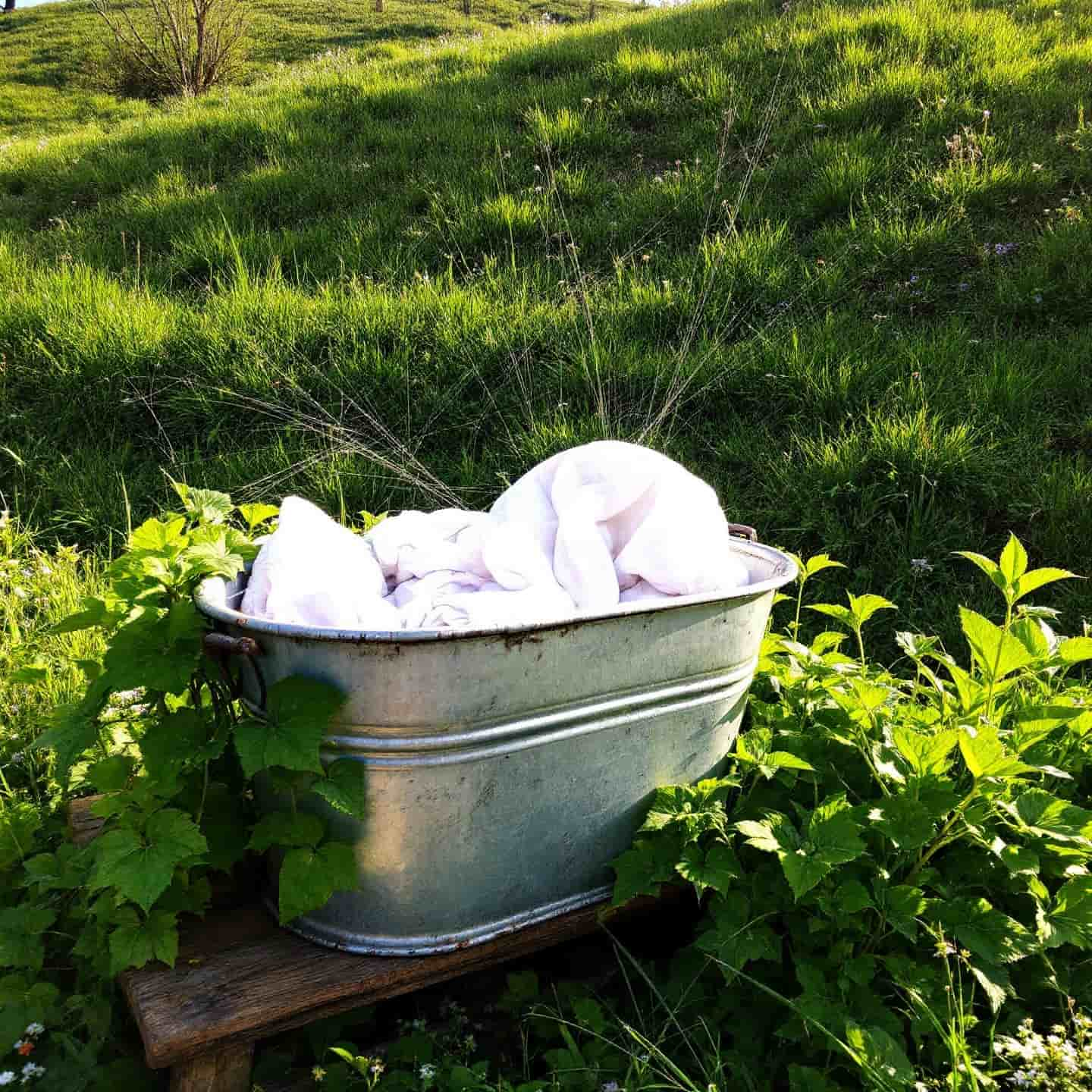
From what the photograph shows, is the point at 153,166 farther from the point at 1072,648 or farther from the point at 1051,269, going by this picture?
the point at 1072,648

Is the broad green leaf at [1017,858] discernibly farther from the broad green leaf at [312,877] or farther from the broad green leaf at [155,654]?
the broad green leaf at [155,654]

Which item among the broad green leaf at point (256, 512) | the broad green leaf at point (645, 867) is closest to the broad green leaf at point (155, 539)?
the broad green leaf at point (256, 512)

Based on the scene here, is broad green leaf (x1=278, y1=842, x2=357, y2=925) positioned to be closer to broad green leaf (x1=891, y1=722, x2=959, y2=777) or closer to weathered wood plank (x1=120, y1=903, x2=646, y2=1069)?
weathered wood plank (x1=120, y1=903, x2=646, y2=1069)

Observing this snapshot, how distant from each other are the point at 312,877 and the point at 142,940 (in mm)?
272

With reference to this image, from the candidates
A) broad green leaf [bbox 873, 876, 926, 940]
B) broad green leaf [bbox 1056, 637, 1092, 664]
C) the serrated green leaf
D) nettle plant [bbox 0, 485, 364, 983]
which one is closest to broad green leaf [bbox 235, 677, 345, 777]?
nettle plant [bbox 0, 485, 364, 983]

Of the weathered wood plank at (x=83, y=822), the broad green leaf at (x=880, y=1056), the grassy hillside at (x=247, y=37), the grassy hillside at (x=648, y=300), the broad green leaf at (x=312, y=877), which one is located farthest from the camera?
the grassy hillside at (x=247, y=37)

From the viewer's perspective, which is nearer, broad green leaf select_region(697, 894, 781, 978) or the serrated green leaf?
broad green leaf select_region(697, 894, 781, 978)

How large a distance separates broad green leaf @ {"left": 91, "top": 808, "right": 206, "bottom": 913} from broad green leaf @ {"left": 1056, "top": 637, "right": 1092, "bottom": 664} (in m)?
1.42

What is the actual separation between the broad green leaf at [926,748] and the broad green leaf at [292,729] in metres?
0.90

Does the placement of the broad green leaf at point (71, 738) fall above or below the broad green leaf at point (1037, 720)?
above

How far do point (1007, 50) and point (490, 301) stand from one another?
314 centimetres

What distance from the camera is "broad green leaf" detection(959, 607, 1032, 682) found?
148cm

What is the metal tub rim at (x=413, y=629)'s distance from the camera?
129 centimetres

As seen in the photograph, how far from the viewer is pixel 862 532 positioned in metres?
2.77
